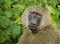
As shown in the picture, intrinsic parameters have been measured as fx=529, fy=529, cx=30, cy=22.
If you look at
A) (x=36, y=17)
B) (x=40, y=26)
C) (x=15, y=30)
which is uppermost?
(x=36, y=17)

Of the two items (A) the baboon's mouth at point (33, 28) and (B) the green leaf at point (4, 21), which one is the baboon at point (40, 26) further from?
(B) the green leaf at point (4, 21)

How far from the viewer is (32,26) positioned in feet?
25.9

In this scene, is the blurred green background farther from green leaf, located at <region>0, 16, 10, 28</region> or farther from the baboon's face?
the baboon's face

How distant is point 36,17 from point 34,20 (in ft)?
0.35

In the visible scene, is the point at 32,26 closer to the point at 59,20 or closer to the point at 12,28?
the point at 12,28

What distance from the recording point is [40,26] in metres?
8.05

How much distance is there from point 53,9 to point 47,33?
887 mm

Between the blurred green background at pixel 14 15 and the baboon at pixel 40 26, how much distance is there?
37 centimetres

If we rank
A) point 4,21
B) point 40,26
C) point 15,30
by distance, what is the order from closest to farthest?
1. point 40,26
2. point 15,30
3. point 4,21

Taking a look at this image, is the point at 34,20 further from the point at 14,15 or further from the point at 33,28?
the point at 14,15

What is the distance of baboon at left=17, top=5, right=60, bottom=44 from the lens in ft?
26.4

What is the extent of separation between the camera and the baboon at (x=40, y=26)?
8.04 m

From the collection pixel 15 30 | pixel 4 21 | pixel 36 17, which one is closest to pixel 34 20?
pixel 36 17

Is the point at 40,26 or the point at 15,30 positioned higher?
Result: the point at 40,26
